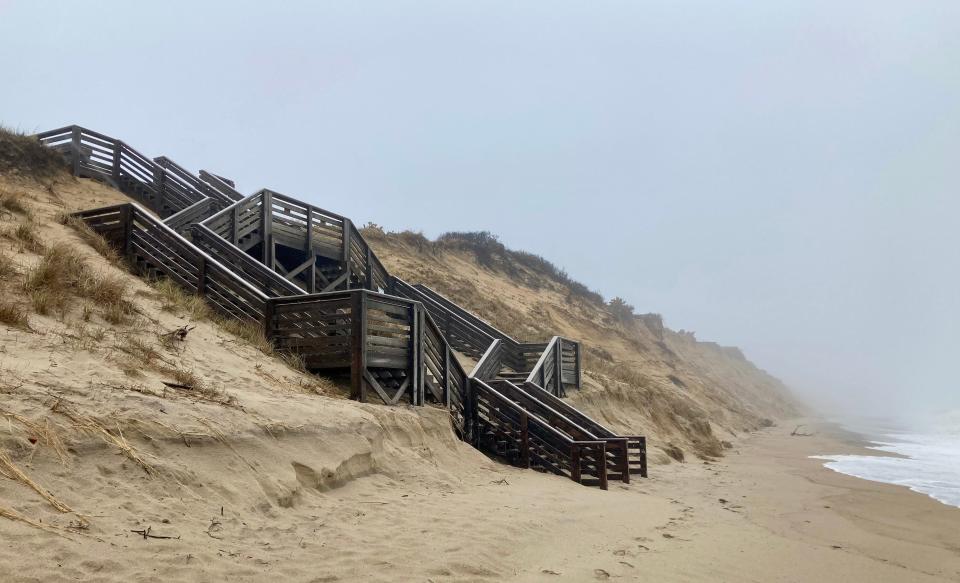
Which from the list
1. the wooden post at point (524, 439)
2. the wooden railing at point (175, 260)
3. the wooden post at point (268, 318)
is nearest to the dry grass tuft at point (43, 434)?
the wooden post at point (268, 318)

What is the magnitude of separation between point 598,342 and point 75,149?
2667cm

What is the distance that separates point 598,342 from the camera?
35.1 m

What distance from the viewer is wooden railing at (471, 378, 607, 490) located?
11375 millimetres

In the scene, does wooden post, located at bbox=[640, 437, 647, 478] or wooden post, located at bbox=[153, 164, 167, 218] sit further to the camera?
wooden post, located at bbox=[153, 164, 167, 218]

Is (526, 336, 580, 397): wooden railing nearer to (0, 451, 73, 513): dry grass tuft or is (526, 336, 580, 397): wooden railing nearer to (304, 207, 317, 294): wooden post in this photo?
(304, 207, 317, 294): wooden post

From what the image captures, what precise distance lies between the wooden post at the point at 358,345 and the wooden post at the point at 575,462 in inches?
179

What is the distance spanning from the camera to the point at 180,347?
299 inches

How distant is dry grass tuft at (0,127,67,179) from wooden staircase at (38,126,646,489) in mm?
659

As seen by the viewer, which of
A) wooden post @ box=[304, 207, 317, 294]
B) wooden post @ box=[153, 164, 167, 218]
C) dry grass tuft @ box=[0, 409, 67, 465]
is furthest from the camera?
wooden post @ box=[153, 164, 167, 218]

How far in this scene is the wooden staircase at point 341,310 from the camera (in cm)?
938

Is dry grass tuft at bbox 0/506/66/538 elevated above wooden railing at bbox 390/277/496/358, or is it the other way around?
wooden railing at bbox 390/277/496/358

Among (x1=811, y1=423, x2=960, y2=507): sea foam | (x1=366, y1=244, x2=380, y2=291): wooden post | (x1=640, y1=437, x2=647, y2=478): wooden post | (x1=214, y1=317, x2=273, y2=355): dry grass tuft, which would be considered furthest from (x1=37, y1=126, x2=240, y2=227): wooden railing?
(x1=811, y1=423, x2=960, y2=507): sea foam

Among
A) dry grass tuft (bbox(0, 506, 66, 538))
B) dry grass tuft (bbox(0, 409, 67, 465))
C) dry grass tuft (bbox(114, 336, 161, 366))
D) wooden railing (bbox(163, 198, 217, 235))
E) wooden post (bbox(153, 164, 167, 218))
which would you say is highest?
wooden post (bbox(153, 164, 167, 218))

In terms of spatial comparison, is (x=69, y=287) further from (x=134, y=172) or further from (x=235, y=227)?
(x=134, y=172)
